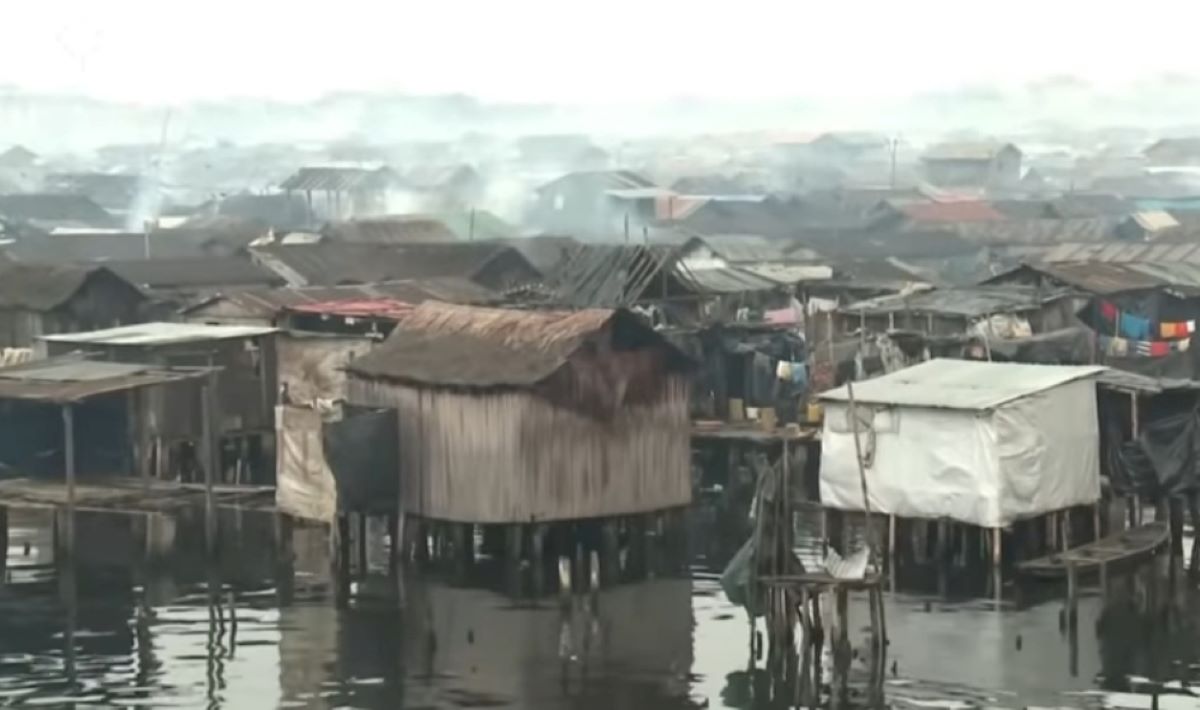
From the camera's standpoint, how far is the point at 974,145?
336ft

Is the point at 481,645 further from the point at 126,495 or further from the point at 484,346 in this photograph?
the point at 126,495

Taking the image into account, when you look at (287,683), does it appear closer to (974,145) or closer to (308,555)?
(308,555)

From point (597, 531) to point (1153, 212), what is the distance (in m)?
45.1

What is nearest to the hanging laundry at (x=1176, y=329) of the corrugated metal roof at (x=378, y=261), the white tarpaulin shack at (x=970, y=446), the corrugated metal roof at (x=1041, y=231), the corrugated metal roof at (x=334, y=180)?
the corrugated metal roof at (x=378, y=261)

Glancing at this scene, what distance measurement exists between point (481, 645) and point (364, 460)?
4.21 metres

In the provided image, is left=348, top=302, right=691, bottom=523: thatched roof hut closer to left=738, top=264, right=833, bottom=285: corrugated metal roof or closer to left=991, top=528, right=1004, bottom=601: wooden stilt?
left=991, top=528, right=1004, bottom=601: wooden stilt

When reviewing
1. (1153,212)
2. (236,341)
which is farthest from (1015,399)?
(1153,212)

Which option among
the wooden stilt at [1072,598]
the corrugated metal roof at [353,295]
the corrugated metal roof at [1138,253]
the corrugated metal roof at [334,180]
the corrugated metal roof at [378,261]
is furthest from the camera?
the corrugated metal roof at [334,180]

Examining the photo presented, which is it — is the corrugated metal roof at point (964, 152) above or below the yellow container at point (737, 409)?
above

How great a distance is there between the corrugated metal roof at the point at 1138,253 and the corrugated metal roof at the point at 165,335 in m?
19.1

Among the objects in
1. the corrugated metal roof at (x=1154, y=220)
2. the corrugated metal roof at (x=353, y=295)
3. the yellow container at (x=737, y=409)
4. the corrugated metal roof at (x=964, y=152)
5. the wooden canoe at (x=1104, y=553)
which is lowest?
the wooden canoe at (x=1104, y=553)

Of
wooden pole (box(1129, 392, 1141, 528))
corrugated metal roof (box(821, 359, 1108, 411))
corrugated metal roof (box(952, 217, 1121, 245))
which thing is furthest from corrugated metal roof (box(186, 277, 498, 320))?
corrugated metal roof (box(952, 217, 1121, 245))

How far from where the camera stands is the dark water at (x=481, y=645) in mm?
23016

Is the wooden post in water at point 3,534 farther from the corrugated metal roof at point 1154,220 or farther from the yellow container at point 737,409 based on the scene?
the corrugated metal roof at point 1154,220
